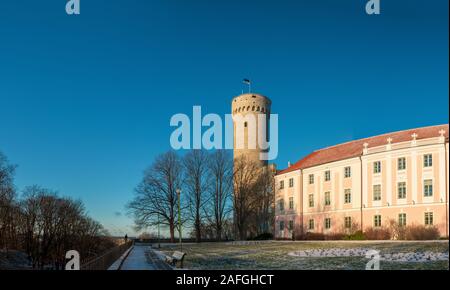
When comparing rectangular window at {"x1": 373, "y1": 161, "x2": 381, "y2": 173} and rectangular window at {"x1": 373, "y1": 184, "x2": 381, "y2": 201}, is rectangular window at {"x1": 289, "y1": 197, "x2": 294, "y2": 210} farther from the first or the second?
rectangular window at {"x1": 373, "y1": 161, "x2": 381, "y2": 173}

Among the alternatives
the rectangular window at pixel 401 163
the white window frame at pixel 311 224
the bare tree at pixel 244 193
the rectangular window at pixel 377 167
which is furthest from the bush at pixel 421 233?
the bare tree at pixel 244 193

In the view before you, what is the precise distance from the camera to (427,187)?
126 ft

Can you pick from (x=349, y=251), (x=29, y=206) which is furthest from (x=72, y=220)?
(x=349, y=251)

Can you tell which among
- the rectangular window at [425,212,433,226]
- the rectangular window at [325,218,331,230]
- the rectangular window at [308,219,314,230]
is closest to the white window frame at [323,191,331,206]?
the rectangular window at [325,218,331,230]

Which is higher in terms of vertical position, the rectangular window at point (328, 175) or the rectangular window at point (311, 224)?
the rectangular window at point (328, 175)

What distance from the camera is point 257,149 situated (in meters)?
60.3

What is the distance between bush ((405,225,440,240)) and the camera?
34312 mm

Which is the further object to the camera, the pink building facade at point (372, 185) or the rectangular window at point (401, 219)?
the rectangular window at point (401, 219)

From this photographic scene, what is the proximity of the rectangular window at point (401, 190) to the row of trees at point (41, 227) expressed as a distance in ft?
102

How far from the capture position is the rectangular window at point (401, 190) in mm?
40188

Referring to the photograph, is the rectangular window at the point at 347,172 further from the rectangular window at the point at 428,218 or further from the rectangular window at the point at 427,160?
the rectangular window at the point at 428,218

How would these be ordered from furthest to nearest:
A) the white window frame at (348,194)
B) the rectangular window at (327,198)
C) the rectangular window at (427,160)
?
the rectangular window at (327,198) < the white window frame at (348,194) < the rectangular window at (427,160)

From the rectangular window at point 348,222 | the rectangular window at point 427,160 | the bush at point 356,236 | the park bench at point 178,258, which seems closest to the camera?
the park bench at point 178,258
